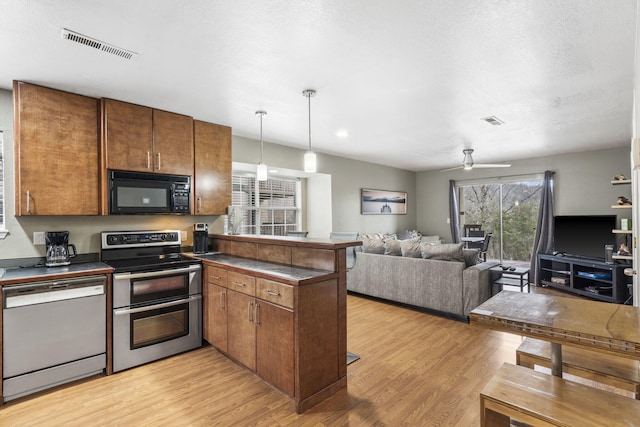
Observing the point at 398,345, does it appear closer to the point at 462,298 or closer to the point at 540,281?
the point at 462,298

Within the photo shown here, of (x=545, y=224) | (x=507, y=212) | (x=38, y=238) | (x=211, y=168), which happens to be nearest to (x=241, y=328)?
(x=211, y=168)

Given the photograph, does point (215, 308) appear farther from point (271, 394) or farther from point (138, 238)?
point (138, 238)

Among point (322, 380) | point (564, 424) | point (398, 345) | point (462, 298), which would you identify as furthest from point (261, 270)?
point (462, 298)

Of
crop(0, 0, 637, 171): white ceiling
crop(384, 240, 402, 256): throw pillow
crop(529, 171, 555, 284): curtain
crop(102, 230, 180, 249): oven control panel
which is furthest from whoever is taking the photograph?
crop(529, 171, 555, 284): curtain

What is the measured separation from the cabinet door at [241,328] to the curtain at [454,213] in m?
6.45

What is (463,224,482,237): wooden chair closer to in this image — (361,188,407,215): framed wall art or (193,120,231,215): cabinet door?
(361,188,407,215): framed wall art

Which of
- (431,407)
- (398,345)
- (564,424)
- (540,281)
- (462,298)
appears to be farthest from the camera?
(540,281)

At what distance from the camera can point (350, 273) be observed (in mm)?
5137

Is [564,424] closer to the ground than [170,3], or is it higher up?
closer to the ground

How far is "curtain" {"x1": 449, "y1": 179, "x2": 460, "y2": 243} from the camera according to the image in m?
7.70

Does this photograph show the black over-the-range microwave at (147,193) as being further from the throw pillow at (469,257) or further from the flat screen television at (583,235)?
the flat screen television at (583,235)

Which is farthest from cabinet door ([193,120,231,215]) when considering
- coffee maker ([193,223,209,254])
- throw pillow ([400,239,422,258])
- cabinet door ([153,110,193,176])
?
throw pillow ([400,239,422,258])

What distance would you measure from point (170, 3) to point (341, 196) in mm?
4815

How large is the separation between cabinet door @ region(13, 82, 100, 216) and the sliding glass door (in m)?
7.40
